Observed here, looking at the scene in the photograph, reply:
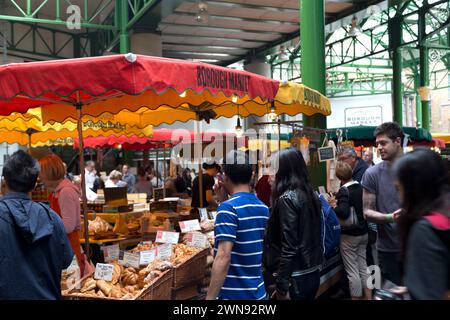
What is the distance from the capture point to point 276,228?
3506mm

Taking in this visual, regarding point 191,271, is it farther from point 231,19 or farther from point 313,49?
point 231,19

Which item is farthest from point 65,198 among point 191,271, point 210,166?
point 210,166

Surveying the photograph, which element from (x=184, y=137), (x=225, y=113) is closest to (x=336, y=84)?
(x=184, y=137)

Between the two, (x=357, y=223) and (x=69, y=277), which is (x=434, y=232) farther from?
(x=357, y=223)

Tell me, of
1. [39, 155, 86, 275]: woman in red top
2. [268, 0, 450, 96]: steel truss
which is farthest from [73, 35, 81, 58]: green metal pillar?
[39, 155, 86, 275]: woman in red top

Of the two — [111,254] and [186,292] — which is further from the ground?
[111,254]

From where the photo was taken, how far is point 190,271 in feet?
14.9

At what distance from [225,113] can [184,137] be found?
4.14 m

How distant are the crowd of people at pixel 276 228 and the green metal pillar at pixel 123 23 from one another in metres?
9.41

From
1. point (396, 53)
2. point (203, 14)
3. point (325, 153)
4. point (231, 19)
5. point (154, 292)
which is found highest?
point (231, 19)

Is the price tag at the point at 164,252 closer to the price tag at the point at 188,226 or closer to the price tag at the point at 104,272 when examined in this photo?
→ the price tag at the point at 104,272

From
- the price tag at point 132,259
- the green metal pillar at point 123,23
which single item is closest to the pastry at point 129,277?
the price tag at point 132,259

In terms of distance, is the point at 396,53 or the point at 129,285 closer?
the point at 129,285

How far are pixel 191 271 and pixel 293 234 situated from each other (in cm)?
150
